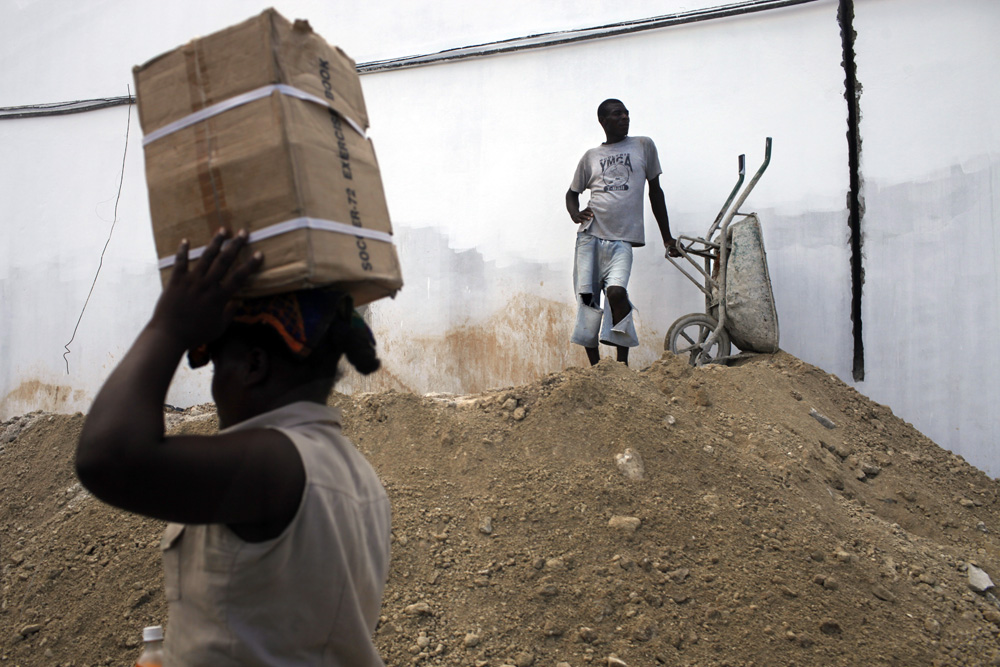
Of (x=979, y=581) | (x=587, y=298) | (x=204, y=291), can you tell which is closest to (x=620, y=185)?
(x=587, y=298)

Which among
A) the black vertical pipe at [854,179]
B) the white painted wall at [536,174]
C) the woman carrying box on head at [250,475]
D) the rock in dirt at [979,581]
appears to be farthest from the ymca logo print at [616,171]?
the woman carrying box on head at [250,475]

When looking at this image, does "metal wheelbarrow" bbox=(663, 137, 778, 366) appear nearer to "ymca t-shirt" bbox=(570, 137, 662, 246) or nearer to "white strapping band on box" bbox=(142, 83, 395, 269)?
"ymca t-shirt" bbox=(570, 137, 662, 246)

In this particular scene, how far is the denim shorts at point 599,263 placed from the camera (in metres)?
4.73

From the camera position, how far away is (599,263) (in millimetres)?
4926

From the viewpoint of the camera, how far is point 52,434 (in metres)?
4.46

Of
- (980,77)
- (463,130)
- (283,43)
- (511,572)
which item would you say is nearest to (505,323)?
(463,130)

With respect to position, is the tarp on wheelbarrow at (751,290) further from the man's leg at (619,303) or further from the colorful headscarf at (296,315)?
the colorful headscarf at (296,315)

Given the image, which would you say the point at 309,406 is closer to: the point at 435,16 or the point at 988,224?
the point at 988,224

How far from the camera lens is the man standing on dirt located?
185 inches

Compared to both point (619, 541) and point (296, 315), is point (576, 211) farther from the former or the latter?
point (296, 315)

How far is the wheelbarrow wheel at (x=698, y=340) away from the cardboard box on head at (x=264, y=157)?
→ 4002mm

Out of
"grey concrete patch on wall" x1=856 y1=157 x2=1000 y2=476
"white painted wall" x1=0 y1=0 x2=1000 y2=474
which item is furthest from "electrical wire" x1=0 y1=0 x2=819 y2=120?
"grey concrete patch on wall" x1=856 y1=157 x2=1000 y2=476

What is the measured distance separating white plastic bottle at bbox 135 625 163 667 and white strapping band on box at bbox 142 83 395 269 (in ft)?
2.15

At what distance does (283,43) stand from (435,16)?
5.57 meters
